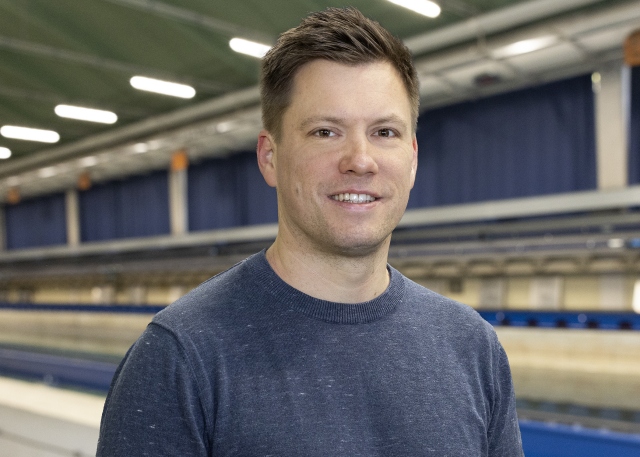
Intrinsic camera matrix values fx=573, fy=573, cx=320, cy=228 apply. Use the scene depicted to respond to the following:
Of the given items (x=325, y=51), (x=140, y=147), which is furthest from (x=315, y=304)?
(x=140, y=147)

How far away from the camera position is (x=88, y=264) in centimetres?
1402

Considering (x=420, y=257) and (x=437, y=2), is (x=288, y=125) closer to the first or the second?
(x=437, y=2)

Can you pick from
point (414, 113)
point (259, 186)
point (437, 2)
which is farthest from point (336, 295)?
point (259, 186)

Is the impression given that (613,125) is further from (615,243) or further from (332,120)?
(332,120)

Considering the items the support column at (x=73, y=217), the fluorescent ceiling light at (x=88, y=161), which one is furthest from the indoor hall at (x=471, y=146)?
the support column at (x=73, y=217)

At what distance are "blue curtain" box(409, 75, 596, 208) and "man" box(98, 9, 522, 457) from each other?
23.4 feet

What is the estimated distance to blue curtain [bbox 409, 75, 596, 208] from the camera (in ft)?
24.7

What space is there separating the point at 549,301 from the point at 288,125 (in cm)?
722

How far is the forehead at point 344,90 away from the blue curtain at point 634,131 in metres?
6.98

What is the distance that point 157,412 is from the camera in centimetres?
89

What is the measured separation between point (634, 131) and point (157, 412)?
24.6 feet

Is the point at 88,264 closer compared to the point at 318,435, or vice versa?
the point at 318,435

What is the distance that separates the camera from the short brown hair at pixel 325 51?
3.46ft

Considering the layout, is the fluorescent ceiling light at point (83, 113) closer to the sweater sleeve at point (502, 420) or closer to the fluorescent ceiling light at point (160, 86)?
→ the fluorescent ceiling light at point (160, 86)
